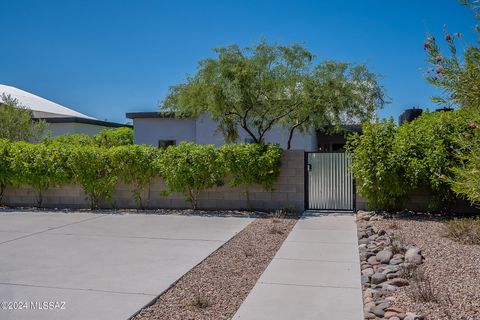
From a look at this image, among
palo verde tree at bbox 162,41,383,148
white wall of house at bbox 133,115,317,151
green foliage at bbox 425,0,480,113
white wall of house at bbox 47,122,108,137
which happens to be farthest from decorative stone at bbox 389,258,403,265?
white wall of house at bbox 47,122,108,137

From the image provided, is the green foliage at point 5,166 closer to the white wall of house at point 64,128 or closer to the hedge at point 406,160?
the hedge at point 406,160

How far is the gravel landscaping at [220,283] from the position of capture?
4.00 m

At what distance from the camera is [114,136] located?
20984mm

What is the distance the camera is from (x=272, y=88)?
40.2ft

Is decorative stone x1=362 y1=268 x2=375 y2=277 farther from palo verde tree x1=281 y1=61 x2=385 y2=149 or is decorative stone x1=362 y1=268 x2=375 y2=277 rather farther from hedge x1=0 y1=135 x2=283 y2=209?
palo verde tree x1=281 y1=61 x2=385 y2=149

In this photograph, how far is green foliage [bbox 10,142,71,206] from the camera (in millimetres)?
11430

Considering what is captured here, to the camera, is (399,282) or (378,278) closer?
(399,282)

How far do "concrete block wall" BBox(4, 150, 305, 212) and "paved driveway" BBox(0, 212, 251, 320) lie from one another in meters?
1.21

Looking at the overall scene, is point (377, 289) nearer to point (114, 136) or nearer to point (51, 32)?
point (51, 32)

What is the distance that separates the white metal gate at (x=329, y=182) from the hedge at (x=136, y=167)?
3.34 feet

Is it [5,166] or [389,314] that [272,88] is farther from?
[389,314]

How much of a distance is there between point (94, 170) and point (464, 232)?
357 inches

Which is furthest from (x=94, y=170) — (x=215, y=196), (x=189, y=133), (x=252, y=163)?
(x=189, y=133)

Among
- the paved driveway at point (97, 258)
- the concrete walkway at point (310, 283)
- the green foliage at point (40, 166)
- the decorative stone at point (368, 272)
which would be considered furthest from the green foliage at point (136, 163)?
the decorative stone at point (368, 272)
